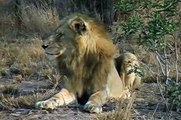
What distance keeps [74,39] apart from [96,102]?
708 mm

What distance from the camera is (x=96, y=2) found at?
1263 centimetres

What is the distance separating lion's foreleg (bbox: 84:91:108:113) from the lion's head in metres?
0.46

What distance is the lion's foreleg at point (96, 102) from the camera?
561 centimetres

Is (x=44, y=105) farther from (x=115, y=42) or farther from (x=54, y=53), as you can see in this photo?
(x=115, y=42)

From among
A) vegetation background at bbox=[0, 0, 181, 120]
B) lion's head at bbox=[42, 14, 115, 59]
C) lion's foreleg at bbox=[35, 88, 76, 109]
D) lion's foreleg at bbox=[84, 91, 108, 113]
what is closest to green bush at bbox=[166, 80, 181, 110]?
vegetation background at bbox=[0, 0, 181, 120]

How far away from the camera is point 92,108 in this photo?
5605 millimetres

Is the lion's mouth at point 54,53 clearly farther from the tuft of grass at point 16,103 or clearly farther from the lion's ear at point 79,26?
the tuft of grass at point 16,103

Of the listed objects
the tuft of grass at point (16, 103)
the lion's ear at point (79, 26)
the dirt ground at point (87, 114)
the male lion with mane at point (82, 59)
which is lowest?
the dirt ground at point (87, 114)

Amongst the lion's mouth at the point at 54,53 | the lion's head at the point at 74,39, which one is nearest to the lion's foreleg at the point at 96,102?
the lion's head at the point at 74,39

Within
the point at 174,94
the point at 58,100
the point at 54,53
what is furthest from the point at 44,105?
the point at 174,94

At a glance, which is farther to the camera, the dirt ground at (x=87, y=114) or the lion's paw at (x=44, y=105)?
the lion's paw at (x=44, y=105)

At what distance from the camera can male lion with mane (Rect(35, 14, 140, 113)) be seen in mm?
5898

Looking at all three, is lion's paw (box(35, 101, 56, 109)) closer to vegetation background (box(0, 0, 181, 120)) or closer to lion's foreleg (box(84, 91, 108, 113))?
vegetation background (box(0, 0, 181, 120))

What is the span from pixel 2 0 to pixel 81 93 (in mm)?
12253
